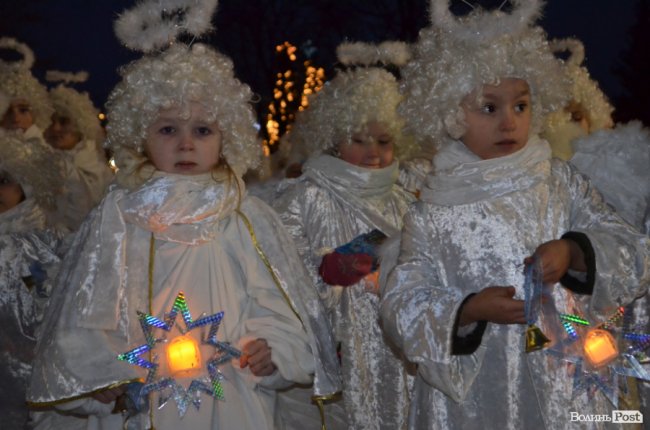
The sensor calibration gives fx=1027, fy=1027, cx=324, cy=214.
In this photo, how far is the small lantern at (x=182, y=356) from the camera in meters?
4.51

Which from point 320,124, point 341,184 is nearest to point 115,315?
point 341,184

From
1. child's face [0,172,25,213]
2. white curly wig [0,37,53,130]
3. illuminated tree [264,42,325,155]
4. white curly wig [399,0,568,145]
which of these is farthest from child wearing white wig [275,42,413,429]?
illuminated tree [264,42,325,155]

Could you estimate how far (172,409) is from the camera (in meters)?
4.55

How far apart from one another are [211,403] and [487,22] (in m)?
2.13

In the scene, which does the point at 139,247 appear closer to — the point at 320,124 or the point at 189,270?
the point at 189,270

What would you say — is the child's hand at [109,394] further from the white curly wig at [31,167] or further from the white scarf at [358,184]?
the white curly wig at [31,167]

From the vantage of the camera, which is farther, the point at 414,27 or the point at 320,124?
the point at 414,27

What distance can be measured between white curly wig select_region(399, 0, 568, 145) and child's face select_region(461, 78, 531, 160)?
4 cm

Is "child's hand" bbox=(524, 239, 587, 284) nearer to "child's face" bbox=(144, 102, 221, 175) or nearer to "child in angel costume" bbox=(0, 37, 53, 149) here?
"child's face" bbox=(144, 102, 221, 175)

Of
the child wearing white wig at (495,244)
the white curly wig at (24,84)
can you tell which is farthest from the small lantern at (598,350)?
the white curly wig at (24,84)

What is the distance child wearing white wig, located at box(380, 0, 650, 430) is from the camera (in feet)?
13.4

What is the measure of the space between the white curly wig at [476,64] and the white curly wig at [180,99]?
92cm

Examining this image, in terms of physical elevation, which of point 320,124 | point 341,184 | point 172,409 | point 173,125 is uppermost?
point 320,124

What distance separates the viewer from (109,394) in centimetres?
441
